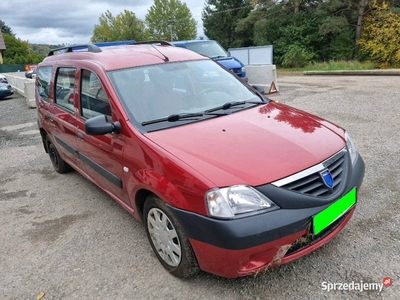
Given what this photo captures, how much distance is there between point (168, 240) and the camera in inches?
96.3

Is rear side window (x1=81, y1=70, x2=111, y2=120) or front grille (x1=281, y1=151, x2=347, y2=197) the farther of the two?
rear side window (x1=81, y1=70, x2=111, y2=120)

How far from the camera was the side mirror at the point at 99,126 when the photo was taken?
2.63 meters

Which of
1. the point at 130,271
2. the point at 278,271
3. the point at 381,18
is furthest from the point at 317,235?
the point at 381,18

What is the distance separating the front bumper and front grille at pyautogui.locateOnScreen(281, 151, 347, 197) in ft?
0.34

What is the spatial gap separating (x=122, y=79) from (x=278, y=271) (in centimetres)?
214

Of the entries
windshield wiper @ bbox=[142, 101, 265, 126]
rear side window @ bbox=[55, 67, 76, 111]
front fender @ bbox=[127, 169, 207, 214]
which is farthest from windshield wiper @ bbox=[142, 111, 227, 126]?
rear side window @ bbox=[55, 67, 76, 111]

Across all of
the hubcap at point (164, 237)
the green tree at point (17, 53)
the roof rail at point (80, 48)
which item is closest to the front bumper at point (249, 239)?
the hubcap at point (164, 237)

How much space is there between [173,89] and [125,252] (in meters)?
1.57

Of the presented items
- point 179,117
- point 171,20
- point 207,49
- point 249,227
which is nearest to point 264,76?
point 207,49

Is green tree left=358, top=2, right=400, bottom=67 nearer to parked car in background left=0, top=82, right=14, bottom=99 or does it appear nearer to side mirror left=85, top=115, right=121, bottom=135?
side mirror left=85, top=115, right=121, bottom=135

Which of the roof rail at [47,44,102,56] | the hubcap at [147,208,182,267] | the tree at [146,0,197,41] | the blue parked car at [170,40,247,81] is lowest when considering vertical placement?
the hubcap at [147,208,182,267]

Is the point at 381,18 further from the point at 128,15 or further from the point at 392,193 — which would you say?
the point at 128,15

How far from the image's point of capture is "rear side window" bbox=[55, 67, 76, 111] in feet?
11.9

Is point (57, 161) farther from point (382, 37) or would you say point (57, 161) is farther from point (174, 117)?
point (382, 37)
